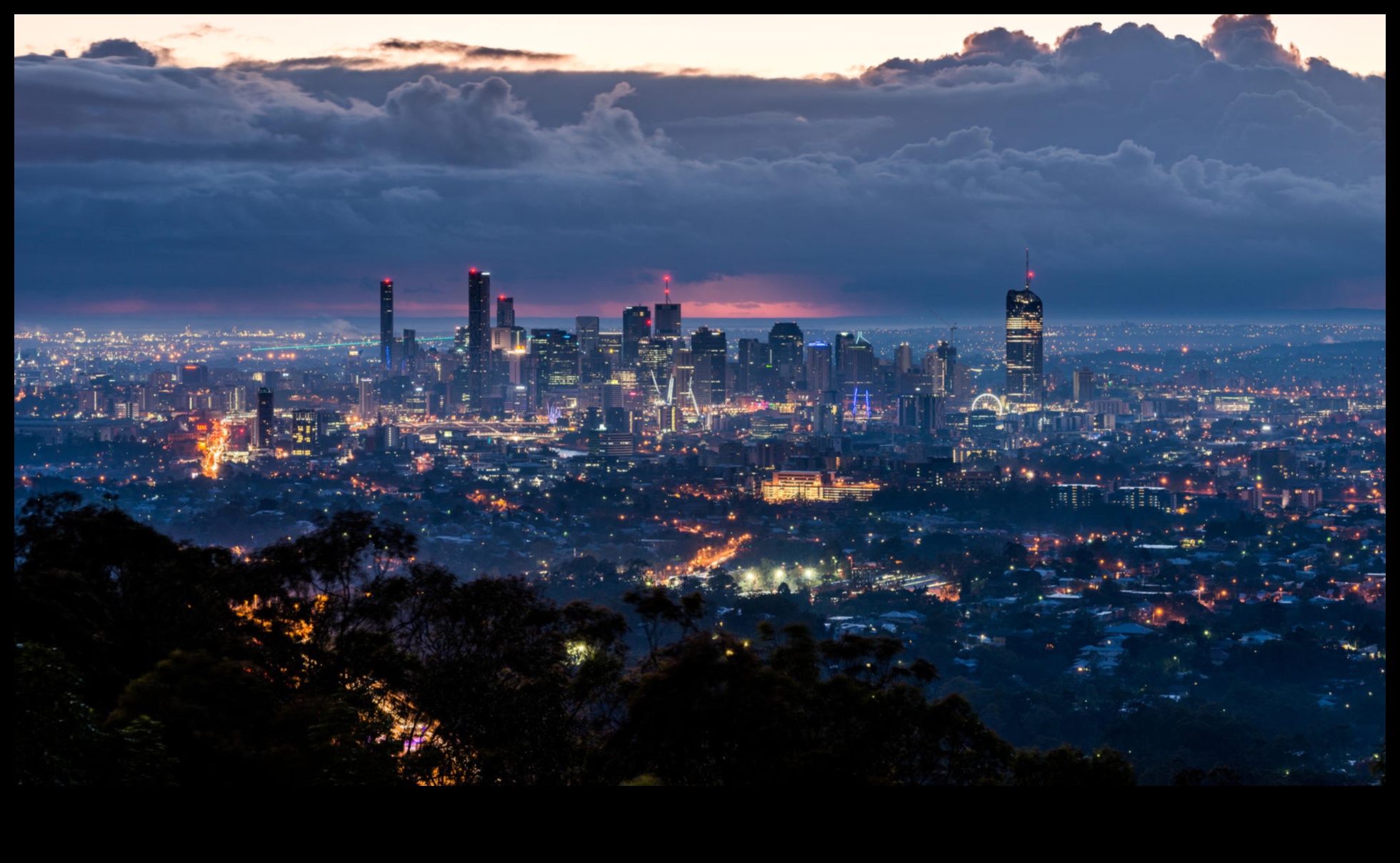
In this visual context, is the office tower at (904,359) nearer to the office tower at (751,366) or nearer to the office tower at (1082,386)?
the office tower at (751,366)

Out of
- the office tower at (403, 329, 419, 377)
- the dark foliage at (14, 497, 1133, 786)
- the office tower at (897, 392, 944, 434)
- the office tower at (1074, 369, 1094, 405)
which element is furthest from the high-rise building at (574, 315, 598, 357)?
the dark foliage at (14, 497, 1133, 786)

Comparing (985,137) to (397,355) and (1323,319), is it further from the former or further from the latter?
(397,355)

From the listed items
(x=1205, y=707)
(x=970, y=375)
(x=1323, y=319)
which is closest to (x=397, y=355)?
(x=970, y=375)

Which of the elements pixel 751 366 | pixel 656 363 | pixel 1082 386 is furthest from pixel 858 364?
pixel 1082 386

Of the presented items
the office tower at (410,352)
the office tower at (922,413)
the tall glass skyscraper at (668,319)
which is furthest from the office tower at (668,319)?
the office tower at (922,413)

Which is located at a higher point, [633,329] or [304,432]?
[633,329]

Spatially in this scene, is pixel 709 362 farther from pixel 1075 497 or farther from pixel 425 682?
pixel 425 682
